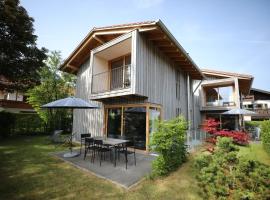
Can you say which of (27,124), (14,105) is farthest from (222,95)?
(14,105)

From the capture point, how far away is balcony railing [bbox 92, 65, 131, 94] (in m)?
9.77

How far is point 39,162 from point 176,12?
12.8 meters

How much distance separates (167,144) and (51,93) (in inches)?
593

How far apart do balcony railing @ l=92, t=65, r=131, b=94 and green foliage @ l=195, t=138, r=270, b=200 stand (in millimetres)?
6535

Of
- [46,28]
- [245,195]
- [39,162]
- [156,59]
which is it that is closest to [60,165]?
[39,162]

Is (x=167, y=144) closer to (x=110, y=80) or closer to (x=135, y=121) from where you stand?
(x=135, y=121)

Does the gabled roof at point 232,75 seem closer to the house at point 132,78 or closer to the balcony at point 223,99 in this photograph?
the balcony at point 223,99

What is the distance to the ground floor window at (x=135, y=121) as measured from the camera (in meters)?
8.25

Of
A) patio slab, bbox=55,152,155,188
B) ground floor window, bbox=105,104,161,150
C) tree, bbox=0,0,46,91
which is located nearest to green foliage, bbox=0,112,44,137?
tree, bbox=0,0,46,91

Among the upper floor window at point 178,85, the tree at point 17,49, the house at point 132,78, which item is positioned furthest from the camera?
the upper floor window at point 178,85

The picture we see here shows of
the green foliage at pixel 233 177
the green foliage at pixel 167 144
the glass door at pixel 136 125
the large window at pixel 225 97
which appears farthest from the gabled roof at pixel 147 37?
the green foliage at pixel 233 177

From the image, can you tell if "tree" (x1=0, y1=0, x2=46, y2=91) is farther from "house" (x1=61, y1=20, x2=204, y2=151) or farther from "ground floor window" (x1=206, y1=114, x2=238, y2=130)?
"ground floor window" (x1=206, y1=114, x2=238, y2=130)

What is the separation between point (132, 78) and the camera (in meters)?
7.42

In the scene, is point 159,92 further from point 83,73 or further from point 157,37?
point 83,73
